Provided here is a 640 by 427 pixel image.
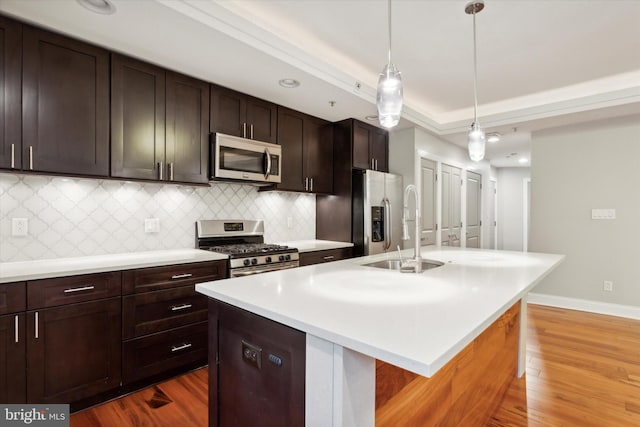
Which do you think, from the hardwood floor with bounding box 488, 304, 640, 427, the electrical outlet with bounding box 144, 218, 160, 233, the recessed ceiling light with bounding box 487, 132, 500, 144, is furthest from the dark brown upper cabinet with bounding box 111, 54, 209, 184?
the recessed ceiling light with bounding box 487, 132, 500, 144

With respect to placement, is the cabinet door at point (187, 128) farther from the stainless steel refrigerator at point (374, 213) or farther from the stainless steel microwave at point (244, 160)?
the stainless steel refrigerator at point (374, 213)

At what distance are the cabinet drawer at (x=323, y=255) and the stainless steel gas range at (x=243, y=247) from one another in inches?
6.4

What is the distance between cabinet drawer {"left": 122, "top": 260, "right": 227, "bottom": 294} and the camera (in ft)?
6.89

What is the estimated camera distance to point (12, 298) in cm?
170

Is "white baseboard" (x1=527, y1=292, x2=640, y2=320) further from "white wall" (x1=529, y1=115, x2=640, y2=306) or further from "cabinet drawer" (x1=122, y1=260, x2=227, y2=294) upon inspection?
"cabinet drawer" (x1=122, y1=260, x2=227, y2=294)

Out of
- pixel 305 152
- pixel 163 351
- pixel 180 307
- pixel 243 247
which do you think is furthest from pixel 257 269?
pixel 305 152

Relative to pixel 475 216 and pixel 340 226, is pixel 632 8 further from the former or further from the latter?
pixel 475 216

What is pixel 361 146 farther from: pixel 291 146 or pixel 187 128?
pixel 187 128

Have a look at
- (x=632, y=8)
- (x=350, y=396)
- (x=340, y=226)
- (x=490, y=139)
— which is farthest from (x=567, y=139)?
(x=350, y=396)

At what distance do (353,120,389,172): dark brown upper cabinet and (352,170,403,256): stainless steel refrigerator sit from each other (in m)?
0.19

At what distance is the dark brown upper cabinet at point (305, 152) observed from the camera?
3392 millimetres

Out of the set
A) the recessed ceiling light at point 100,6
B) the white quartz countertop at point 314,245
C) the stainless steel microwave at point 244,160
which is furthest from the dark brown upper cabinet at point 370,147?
the recessed ceiling light at point 100,6

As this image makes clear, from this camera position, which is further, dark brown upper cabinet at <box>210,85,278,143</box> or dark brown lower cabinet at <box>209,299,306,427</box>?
dark brown upper cabinet at <box>210,85,278,143</box>

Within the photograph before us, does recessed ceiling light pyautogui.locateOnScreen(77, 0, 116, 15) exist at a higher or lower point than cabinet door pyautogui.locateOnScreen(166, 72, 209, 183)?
higher
